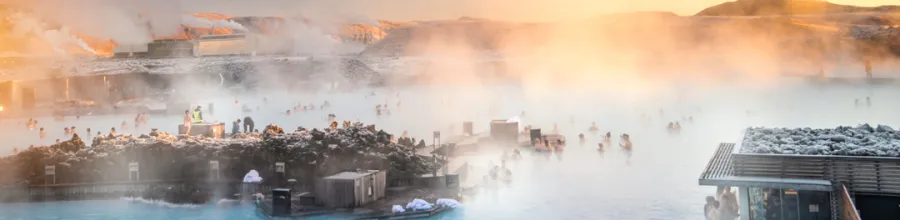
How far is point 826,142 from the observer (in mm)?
9414

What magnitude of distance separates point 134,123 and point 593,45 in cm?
3528

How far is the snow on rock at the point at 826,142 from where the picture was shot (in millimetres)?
8242

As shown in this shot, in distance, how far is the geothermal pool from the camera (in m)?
15.2

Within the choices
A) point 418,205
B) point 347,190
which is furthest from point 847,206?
point 347,190

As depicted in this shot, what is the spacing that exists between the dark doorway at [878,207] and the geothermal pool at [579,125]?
6.42m

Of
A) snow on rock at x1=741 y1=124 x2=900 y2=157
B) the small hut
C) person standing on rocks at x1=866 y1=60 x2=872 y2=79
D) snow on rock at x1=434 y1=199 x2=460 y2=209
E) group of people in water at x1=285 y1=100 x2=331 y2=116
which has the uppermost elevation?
person standing on rocks at x1=866 y1=60 x2=872 y2=79

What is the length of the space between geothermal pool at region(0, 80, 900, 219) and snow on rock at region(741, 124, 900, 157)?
335 cm

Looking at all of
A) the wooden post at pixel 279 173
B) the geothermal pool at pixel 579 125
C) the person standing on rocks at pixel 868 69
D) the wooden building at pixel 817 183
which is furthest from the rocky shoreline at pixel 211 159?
the person standing on rocks at pixel 868 69

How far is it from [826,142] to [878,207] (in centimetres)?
194

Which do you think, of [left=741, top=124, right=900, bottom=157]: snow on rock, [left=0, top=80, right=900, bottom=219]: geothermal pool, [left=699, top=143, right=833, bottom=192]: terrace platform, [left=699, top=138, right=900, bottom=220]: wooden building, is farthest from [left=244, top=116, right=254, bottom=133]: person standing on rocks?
[left=699, top=138, right=900, bottom=220]: wooden building

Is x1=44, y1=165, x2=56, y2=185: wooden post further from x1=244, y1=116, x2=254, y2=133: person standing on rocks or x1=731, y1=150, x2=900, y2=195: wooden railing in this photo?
x1=731, y1=150, x2=900, y2=195: wooden railing

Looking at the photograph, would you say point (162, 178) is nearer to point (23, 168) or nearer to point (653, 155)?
point (23, 168)

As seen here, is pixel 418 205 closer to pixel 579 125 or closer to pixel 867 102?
pixel 579 125

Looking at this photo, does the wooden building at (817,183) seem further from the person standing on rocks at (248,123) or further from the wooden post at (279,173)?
the person standing on rocks at (248,123)
